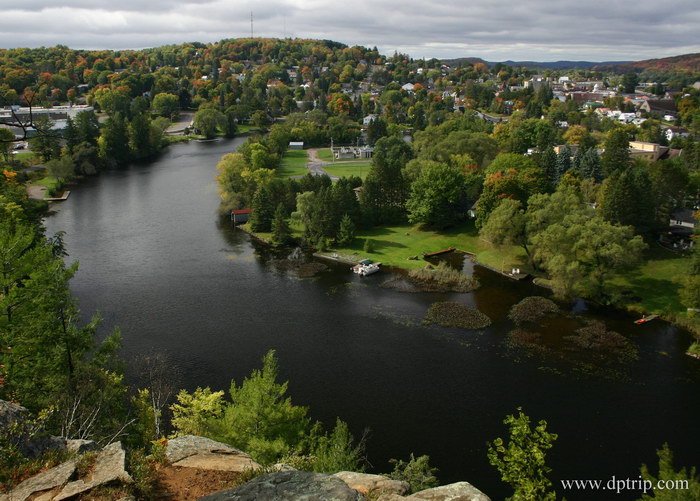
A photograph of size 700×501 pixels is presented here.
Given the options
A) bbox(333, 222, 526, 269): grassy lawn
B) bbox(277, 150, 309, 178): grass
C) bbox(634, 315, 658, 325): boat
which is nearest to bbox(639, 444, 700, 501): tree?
bbox(634, 315, 658, 325): boat

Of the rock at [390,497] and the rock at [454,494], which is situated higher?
the rock at [390,497]

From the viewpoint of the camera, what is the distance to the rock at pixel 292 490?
823 cm

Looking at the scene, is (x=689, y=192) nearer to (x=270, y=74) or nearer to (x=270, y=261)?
(x=270, y=261)

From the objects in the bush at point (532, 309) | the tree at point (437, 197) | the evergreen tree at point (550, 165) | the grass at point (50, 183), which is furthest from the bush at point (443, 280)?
the grass at point (50, 183)

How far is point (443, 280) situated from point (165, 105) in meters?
90.8

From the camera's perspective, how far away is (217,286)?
3453 cm

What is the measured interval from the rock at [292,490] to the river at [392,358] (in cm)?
1109

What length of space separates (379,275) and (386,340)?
9634 millimetres

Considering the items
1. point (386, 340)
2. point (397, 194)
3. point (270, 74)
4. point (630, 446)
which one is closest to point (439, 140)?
point (397, 194)

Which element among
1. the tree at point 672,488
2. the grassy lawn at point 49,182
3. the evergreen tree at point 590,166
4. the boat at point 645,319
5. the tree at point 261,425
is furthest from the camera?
the grassy lawn at point 49,182

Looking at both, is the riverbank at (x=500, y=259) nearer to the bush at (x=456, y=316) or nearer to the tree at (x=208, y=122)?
the bush at (x=456, y=316)

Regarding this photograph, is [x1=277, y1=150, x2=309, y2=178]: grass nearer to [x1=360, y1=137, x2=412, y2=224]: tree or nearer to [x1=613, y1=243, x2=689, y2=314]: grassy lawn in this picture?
[x1=360, y1=137, x2=412, y2=224]: tree

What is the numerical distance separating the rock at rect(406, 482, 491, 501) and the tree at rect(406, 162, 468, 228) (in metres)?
35.5

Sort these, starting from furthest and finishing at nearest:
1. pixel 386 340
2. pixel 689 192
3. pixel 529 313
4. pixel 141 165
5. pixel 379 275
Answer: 1. pixel 141 165
2. pixel 689 192
3. pixel 379 275
4. pixel 529 313
5. pixel 386 340
